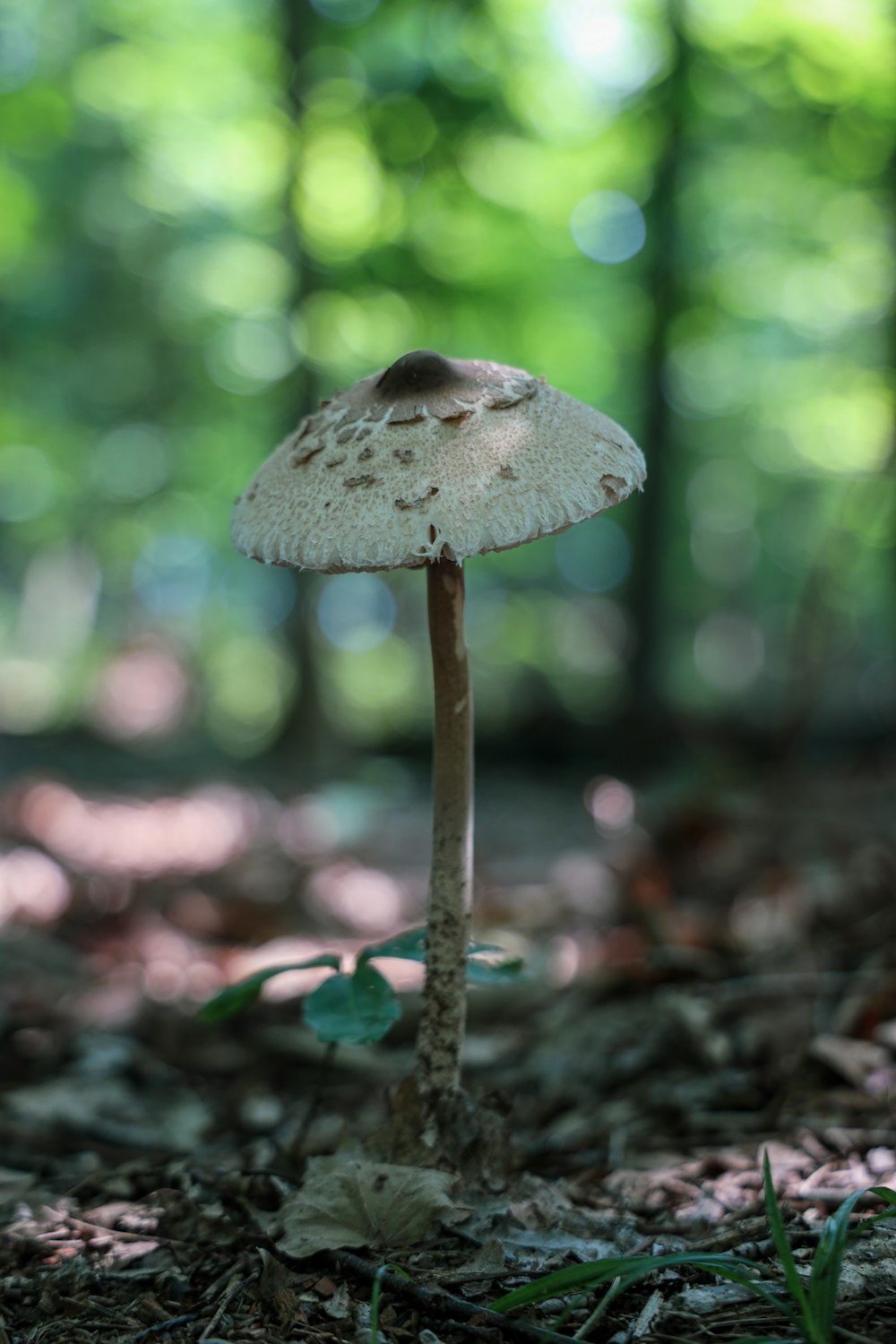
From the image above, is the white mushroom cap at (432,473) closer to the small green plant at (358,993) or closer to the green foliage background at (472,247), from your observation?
the small green plant at (358,993)

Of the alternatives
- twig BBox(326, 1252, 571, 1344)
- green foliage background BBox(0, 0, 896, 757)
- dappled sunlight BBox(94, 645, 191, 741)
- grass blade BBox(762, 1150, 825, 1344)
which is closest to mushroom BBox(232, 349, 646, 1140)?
twig BBox(326, 1252, 571, 1344)

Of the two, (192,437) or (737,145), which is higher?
(737,145)

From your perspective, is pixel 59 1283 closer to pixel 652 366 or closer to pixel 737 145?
pixel 652 366

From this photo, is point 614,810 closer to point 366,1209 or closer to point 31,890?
point 31,890

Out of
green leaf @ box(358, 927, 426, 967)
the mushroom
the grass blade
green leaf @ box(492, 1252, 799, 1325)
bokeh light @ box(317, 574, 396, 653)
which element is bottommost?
bokeh light @ box(317, 574, 396, 653)

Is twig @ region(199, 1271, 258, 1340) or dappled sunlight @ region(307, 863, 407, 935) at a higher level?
twig @ region(199, 1271, 258, 1340)

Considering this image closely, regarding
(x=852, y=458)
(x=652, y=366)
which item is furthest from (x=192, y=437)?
(x=852, y=458)

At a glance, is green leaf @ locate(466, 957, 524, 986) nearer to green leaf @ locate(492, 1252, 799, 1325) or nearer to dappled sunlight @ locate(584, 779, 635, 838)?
green leaf @ locate(492, 1252, 799, 1325)
